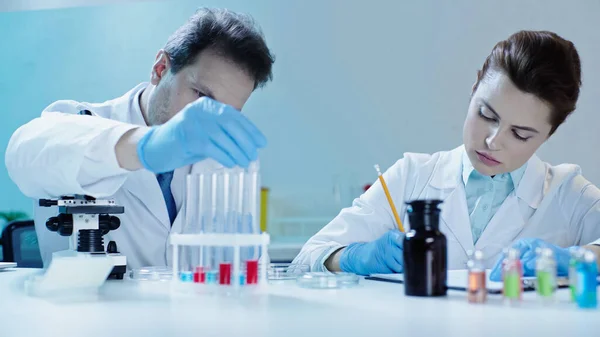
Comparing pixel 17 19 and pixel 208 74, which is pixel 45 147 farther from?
pixel 17 19

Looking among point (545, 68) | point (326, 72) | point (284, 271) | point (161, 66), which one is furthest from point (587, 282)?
point (326, 72)

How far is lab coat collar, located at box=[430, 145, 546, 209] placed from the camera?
2375 mm

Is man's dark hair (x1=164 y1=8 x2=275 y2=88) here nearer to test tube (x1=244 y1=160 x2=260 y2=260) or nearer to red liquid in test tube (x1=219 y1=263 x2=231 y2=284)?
test tube (x1=244 y1=160 x2=260 y2=260)

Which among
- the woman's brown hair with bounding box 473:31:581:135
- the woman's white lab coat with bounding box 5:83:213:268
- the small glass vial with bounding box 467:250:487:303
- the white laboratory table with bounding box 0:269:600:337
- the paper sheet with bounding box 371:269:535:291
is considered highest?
the woman's brown hair with bounding box 473:31:581:135

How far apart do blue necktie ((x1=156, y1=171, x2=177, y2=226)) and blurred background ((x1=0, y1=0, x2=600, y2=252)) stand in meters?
2.03

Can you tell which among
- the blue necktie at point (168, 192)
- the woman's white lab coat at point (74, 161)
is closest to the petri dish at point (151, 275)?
the woman's white lab coat at point (74, 161)

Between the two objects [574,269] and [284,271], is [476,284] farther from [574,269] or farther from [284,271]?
[284,271]

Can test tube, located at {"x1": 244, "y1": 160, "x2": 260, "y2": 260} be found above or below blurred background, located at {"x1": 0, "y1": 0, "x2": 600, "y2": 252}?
below

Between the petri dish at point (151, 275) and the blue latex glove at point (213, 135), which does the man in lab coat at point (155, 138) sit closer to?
the blue latex glove at point (213, 135)

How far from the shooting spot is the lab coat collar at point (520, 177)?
238cm

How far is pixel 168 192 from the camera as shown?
91.6 inches

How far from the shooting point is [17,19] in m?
4.47

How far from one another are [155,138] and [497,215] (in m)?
1.34

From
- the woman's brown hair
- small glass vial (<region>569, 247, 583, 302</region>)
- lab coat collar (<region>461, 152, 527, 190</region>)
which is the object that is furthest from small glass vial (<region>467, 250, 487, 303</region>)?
lab coat collar (<region>461, 152, 527, 190</region>)
